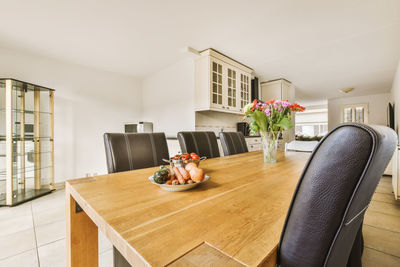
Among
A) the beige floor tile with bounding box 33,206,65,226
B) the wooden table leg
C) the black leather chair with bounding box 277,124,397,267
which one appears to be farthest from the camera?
the beige floor tile with bounding box 33,206,65,226

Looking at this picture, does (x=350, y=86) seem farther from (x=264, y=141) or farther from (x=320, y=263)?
(x=320, y=263)

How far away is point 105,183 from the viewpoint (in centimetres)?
90

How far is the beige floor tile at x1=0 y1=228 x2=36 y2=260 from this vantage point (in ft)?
4.93

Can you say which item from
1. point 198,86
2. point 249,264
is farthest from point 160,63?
point 249,264

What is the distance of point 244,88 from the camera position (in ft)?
13.4

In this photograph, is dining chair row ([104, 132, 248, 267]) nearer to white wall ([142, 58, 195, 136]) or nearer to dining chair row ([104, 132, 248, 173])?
dining chair row ([104, 132, 248, 173])

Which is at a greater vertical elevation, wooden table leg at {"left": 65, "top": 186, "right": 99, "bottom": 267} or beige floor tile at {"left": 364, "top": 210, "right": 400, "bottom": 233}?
wooden table leg at {"left": 65, "top": 186, "right": 99, "bottom": 267}

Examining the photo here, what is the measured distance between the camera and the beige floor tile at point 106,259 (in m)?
1.35

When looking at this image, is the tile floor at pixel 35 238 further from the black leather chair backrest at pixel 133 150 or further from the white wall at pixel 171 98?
the white wall at pixel 171 98

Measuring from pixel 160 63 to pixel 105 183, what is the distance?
10.8 feet

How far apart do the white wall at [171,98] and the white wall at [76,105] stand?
652 millimetres

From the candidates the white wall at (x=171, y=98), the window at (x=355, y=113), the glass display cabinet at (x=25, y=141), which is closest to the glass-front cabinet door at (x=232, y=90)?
the white wall at (x=171, y=98)

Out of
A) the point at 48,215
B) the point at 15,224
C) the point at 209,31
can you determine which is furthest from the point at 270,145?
the point at 15,224

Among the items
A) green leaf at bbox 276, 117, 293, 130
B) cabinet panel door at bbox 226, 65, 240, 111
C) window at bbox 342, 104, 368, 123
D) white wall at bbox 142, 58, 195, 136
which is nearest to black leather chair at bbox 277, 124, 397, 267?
green leaf at bbox 276, 117, 293, 130
